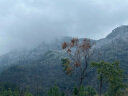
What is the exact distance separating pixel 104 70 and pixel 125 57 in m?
94.4

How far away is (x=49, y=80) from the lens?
10175cm

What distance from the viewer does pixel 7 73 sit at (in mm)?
112750

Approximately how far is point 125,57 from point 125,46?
102 ft

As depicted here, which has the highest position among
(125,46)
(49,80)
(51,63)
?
(125,46)

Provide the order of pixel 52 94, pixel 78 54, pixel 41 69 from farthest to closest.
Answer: pixel 41 69, pixel 52 94, pixel 78 54

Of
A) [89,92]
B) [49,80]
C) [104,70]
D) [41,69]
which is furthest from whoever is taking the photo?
[41,69]

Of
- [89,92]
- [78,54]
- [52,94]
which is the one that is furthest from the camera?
[52,94]

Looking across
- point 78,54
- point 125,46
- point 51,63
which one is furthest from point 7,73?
point 78,54

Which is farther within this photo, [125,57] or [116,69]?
[125,57]

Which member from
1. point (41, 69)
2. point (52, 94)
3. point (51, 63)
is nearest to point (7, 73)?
point (41, 69)

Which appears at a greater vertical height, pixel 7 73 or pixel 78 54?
pixel 78 54

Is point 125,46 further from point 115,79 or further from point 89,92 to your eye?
point 115,79

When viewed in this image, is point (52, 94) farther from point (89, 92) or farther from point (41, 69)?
point (41, 69)

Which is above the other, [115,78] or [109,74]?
[109,74]
